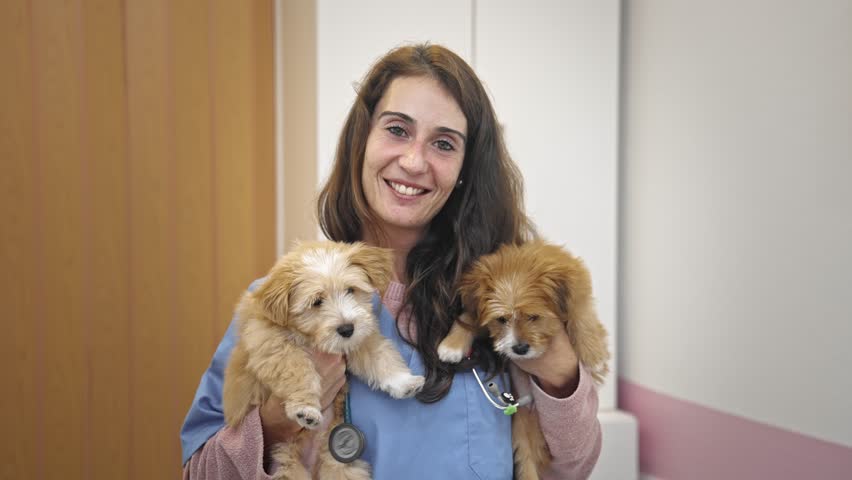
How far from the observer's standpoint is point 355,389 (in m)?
1.46

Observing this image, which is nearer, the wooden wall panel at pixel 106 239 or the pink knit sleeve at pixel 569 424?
the pink knit sleeve at pixel 569 424

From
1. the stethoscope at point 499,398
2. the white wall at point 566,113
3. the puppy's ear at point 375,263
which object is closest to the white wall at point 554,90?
the white wall at point 566,113

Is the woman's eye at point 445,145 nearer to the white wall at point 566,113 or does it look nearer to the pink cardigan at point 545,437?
the pink cardigan at point 545,437

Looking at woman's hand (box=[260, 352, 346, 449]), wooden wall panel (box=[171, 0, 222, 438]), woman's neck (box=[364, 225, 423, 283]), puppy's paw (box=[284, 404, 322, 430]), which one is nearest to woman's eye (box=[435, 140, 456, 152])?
woman's neck (box=[364, 225, 423, 283])

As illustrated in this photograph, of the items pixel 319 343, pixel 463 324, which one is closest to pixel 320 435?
pixel 319 343

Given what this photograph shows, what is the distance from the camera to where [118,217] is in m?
2.39

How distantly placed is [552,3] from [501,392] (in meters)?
2.11

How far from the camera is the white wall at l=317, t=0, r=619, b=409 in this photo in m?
2.74

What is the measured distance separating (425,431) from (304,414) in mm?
301

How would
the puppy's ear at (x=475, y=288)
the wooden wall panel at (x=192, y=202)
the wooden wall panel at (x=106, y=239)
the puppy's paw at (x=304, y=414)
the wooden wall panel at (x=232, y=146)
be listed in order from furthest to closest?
1. the wooden wall panel at (x=232, y=146)
2. the wooden wall panel at (x=192, y=202)
3. the wooden wall panel at (x=106, y=239)
4. the puppy's ear at (x=475, y=288)
5. the puppy's paw at (x=304, y=414)

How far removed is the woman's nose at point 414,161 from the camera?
1.48 meters

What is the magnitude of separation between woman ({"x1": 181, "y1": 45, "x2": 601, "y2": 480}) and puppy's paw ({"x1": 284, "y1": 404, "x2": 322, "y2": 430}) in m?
0.07

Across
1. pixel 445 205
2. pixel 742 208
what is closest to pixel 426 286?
pixel 445 205

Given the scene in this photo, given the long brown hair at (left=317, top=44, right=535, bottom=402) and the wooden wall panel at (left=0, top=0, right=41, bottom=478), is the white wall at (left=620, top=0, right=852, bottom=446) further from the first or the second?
the wooden wall panel at (left=0, top=0, right=41, bottom=478)
